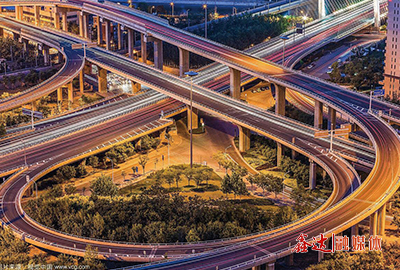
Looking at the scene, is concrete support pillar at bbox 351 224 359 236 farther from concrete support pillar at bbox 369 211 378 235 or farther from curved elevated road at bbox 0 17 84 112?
curved elevated road at bbox 0 17 84 112

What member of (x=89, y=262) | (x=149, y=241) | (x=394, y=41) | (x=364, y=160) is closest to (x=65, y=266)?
(x=89, y=262)

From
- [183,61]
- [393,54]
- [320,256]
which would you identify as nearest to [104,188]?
[320,256]

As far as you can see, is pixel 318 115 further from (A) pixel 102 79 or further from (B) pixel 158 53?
(A) pixel 102 79

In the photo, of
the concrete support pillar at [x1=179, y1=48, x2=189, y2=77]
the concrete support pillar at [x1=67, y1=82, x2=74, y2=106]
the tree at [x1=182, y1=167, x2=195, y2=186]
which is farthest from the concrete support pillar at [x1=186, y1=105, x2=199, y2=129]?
the concrete support pillar at [x1=67, y1=82, x2=74, y2=106]

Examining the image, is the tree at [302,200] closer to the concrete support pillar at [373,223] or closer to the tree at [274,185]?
the tree at [274,185]

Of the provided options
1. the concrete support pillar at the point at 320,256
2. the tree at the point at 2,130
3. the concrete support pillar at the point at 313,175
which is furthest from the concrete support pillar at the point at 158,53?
the concrete support pillar at the point at 320,256
